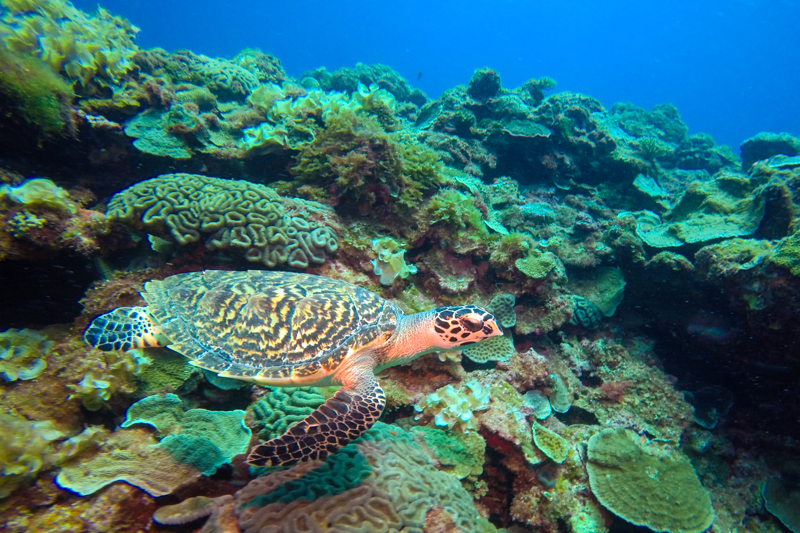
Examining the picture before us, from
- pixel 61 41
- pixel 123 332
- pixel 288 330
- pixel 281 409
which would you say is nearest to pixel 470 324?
pixel 288 330

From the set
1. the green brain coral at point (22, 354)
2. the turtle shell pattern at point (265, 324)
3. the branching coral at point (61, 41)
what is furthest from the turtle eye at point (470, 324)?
the branching coral at point (61, 41)

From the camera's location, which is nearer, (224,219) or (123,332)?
(123,332)

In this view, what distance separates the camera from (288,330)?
333 cm

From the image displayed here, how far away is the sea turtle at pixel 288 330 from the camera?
122 inches

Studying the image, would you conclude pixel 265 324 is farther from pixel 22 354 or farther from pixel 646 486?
pixel 646 486

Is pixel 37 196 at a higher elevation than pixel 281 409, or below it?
higher

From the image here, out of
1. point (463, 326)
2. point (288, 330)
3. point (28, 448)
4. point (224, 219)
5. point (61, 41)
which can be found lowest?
point (28, 448)

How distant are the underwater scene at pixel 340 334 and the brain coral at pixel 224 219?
38 millimetres

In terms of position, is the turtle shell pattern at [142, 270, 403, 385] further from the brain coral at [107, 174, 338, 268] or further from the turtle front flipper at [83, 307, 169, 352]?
the brain coral at [107, 174, 338, 268]

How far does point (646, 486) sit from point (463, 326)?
320cm

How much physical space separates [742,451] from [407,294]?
563 cm

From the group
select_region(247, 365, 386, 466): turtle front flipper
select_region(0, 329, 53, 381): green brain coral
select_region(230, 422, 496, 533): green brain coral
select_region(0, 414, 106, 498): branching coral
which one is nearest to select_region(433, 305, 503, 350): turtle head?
select_region(247, 365, 386, 466): turtle front flipper

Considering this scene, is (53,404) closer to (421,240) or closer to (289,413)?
(289,413)

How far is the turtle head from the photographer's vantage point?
3.60 metres
